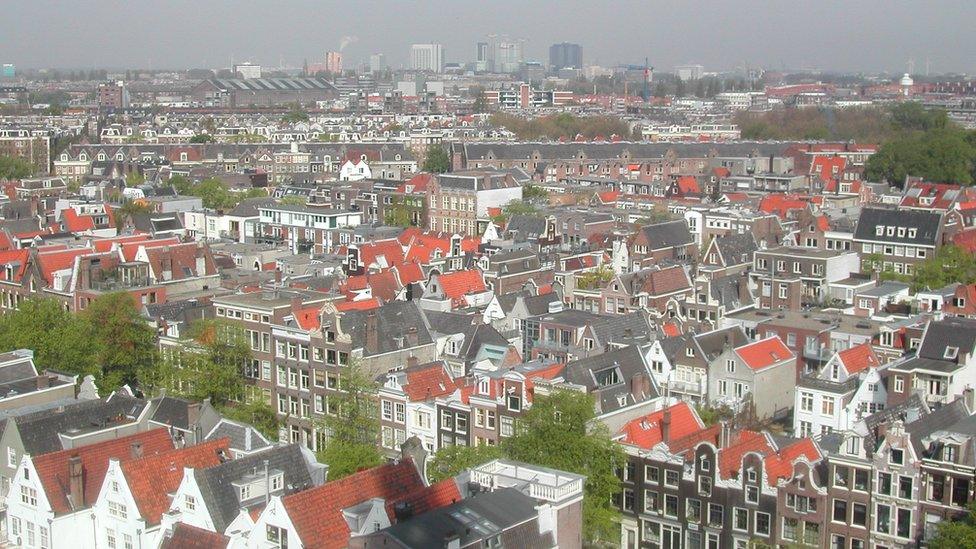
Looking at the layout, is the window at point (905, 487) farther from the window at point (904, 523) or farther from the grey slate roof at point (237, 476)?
the grey slate roof at point (237, 476)

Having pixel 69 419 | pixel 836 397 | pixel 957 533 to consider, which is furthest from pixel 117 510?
pixel 836 397

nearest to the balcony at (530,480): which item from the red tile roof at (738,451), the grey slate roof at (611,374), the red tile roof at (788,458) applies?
the red tile roof at (738,451)

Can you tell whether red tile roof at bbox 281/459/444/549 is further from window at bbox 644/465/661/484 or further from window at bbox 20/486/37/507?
window at bbox 20/486/37/507

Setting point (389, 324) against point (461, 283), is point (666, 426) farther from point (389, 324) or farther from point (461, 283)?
point (461, 283)

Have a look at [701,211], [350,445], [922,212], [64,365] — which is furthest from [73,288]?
[922,212]

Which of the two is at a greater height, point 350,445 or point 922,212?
point 922,212

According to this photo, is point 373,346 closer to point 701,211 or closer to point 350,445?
point 350,445
